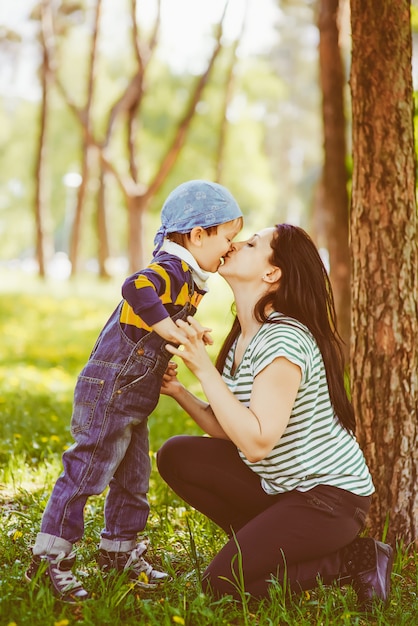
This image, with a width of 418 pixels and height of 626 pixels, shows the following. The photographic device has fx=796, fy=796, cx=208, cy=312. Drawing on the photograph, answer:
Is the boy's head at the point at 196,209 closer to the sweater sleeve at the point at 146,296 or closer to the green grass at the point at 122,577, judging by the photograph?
the sweater sleeve at the point at 146,296

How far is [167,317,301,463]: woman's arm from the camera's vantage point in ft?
8.90

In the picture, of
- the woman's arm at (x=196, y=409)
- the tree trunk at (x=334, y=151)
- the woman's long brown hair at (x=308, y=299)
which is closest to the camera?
the woman's long brown hair at (x=308, y=299)

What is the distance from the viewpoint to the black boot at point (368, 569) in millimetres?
2873

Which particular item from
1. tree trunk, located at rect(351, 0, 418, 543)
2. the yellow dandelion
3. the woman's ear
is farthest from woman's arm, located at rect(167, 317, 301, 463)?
tree trunk, located at rect(351, 0, 418, 543)

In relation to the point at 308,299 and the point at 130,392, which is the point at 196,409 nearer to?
the point at 130,392

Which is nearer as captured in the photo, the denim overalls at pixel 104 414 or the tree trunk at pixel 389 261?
the denim overalls at pixel 104 414

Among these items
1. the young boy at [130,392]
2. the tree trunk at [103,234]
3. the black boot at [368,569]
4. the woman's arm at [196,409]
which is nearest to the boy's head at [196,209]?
the young boy at [130,392]

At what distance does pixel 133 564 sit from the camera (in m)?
3.06

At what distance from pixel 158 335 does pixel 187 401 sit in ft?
1.35

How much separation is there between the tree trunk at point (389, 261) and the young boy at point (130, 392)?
2.51ft

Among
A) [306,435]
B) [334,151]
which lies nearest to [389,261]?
[306,435]

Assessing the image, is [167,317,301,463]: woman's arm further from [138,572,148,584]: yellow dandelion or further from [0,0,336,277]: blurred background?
[0,0,336,277]: blurred background

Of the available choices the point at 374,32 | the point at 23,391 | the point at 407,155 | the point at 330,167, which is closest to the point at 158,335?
the point at 407,155

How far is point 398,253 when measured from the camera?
3512 mm
